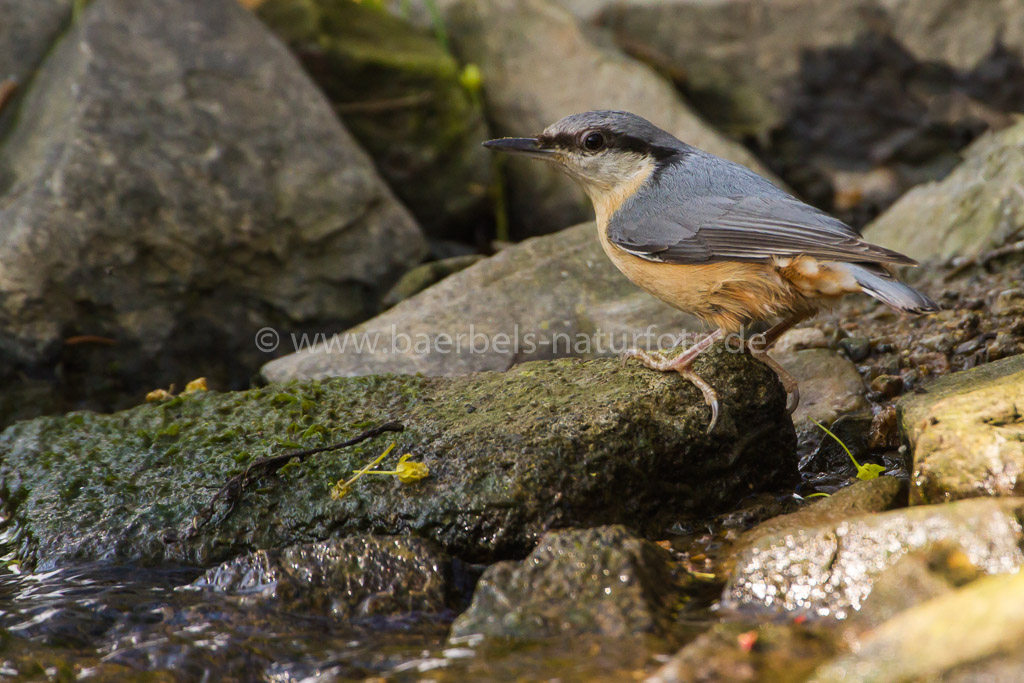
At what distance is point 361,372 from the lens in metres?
4.73

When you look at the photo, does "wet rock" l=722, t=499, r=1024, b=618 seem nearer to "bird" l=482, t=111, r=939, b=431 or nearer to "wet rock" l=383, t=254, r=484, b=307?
"bird" l=482, t=111, r=939, b=431

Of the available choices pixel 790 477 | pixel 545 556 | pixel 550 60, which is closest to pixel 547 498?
pixel 545 556

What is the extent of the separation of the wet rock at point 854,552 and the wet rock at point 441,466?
59 cm

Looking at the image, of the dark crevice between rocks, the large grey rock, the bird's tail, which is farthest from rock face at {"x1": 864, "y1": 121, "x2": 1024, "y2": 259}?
the dark crevice between rocks

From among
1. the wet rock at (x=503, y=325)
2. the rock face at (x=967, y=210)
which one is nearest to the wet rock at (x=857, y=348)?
the wet rock at (x=503, y=325)

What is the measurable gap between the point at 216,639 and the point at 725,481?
187 cm

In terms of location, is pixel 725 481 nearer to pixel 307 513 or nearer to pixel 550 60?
pixel 307 513

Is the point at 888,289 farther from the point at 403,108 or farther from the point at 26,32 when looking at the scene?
the point at 26,32

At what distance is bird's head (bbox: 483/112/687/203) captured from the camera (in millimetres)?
Answer: 4523

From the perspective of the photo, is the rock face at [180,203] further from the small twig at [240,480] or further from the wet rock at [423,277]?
the small twig at [240,480]

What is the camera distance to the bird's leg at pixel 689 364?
3477 mm

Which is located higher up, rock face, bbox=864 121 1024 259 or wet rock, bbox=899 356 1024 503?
rock face, bbox=864 121 1024 259

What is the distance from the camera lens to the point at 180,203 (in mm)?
5824

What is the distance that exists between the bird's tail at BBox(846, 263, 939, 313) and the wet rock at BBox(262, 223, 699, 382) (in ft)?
4.39
